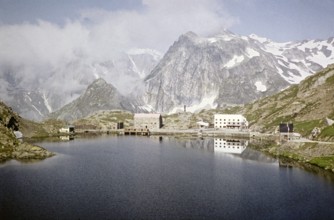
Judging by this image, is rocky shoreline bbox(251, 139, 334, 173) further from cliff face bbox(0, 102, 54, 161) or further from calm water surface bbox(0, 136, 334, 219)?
cliff face bbox(0, 102, 54, 161)

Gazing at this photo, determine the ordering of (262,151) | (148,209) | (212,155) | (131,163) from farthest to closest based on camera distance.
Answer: (262,151) → (212,155) → (131,163) → (148,209)

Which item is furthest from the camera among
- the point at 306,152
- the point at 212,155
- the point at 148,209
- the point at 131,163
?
the point at 212,155

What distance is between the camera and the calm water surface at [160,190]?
91188 millimetres

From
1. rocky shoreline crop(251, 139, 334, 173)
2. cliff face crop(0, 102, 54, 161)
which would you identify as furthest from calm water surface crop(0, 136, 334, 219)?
rocky shoreline crop(251, 139, 334, 173)

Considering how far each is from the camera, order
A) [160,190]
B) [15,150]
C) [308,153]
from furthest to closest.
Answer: [15,150]
[308,153]
[160,190]

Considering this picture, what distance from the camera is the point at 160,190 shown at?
112 metres

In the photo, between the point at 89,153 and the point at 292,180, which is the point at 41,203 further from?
the point at 89,153

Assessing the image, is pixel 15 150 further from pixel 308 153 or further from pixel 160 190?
pixel 308 153

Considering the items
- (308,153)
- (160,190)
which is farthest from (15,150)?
(308,153)

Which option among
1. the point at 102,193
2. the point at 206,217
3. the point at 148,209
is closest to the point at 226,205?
the point at 206,217

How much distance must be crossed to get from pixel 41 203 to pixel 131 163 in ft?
214

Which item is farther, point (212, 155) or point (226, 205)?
point (212, 155)

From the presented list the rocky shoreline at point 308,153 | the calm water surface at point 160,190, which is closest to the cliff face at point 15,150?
the calm water surface at point 160,190

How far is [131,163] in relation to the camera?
15962 centimetres
